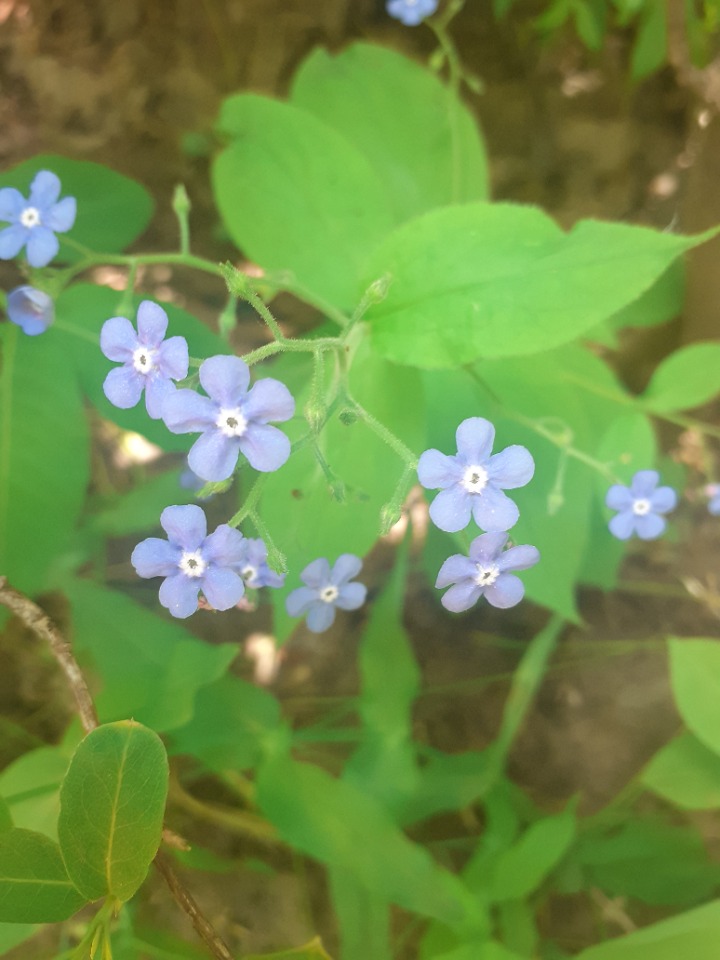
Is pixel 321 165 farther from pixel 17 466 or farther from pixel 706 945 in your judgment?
pixel 706 945

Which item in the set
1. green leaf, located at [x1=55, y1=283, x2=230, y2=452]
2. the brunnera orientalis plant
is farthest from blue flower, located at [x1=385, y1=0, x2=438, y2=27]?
green leaf, located at [x1=55, y1=283, x2=230, y2=452]

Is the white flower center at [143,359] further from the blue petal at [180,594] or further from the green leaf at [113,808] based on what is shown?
the green leaf at [113,808]

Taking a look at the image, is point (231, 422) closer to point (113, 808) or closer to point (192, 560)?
point (192, 560)

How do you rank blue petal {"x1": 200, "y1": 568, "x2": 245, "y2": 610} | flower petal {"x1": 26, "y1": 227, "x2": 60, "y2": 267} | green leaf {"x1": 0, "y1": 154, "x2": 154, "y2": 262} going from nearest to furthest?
blue petal {"x1": 200, "y1": 568, "x2": 245, "y2": 610}
flower petal {"x1": 26, "y1": 227, "x2": 60, "y2": 267}
green leaf {"x1": 0, "y1": 154, "x2": 154, "y2": 262}

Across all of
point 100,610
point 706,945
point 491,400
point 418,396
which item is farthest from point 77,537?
point 706,945

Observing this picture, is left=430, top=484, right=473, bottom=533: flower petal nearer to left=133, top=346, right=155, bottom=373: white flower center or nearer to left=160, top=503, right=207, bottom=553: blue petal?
left=160, top=503, right=207, bottom=553: blue petal

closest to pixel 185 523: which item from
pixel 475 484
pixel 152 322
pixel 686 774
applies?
pixel 152 322
